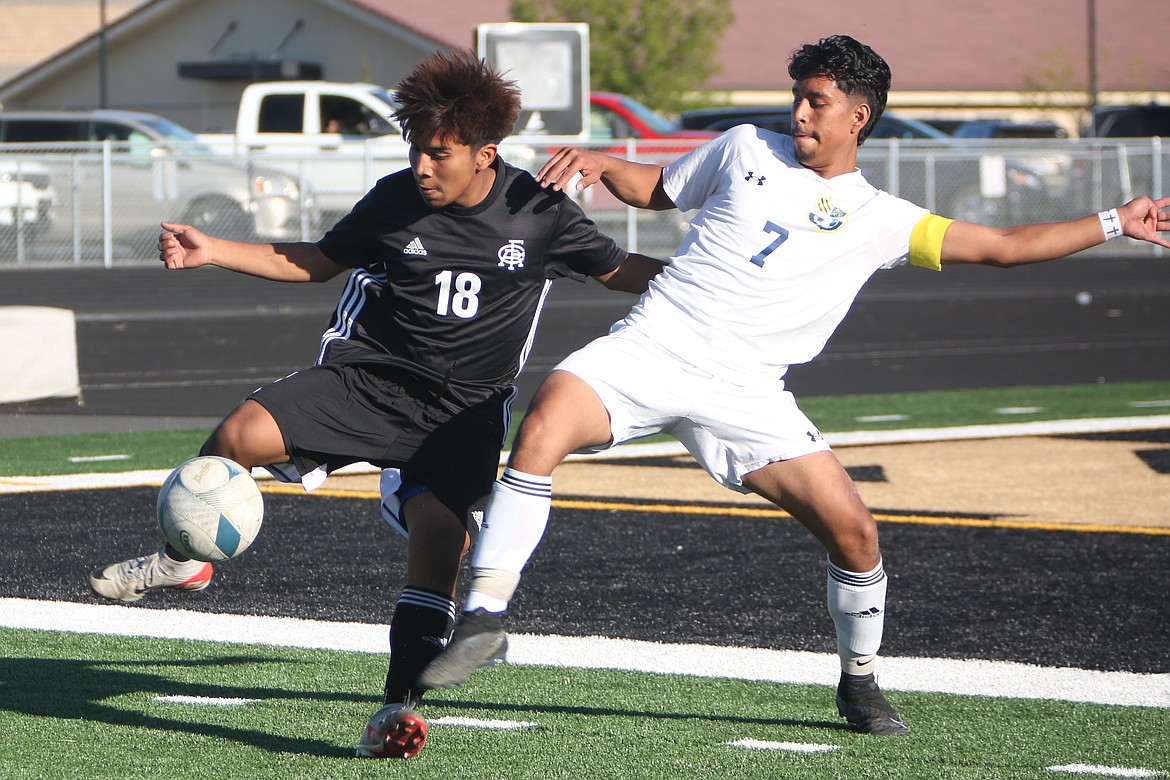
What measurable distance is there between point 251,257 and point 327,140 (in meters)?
19.0

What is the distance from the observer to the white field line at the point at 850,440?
8.76 m

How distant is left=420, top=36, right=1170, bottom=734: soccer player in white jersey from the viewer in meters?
→ 4.48

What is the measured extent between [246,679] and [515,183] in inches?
70.4

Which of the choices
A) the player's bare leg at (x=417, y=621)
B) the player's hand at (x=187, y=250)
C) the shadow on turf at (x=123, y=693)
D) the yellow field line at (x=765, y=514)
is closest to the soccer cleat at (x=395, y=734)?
the player's bare leg at (x=417, y=621)

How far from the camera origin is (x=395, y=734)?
13.5ft

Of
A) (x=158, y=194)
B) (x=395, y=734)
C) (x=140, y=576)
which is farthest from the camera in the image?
(x=158, y=194)

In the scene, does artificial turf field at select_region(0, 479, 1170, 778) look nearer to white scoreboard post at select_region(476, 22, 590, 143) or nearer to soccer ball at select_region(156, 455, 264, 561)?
soccer ball at select_region(156, 455, 264, 561)

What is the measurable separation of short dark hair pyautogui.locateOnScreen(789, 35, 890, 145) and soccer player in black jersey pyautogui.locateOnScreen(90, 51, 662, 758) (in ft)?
2.57

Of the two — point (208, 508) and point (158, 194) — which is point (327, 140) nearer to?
point (158, 194)

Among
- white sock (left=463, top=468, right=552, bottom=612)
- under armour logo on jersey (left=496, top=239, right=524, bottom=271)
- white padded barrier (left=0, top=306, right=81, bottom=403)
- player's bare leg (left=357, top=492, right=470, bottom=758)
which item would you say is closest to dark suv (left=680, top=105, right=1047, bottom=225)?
white padded barrier (left=0, top=306, right=81, bottom=403)

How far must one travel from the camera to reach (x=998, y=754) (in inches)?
174

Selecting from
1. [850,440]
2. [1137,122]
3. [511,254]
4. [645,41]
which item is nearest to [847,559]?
[511,254]

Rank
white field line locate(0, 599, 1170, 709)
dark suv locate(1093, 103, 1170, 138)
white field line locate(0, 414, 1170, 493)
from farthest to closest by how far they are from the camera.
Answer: dark suv locate(1093, 103, 1170, 138), white field line locate(0, 414, 1170, 493), white field line locate(0, 599, 1170, 709)

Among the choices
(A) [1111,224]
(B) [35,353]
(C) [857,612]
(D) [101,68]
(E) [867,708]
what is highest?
(D) [101,68]
